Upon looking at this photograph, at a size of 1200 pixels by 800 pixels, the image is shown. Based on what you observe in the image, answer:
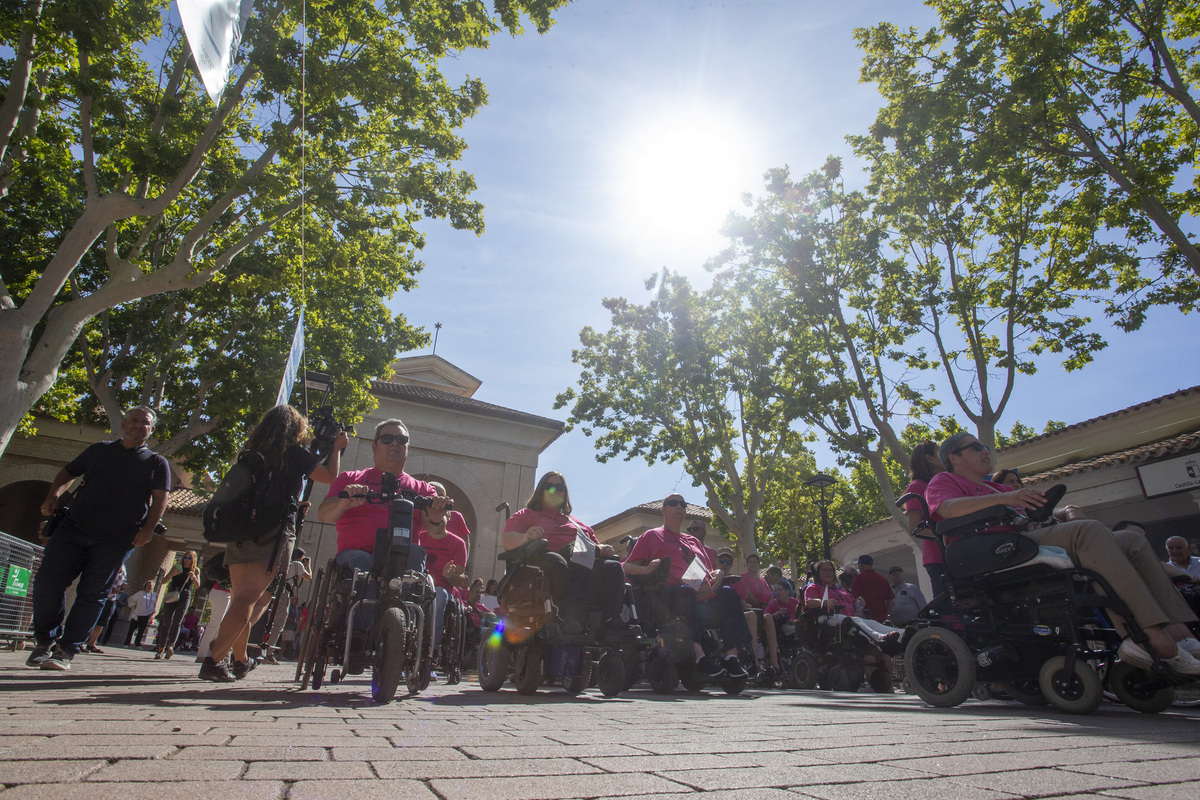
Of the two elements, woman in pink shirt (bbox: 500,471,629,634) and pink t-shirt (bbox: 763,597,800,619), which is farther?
pink t-shirt (bbox: 763,597,800,619)

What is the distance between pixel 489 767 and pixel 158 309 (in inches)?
767

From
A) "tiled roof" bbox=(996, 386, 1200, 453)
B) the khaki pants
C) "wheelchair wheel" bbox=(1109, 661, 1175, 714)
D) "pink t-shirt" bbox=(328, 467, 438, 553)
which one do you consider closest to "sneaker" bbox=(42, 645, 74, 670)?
"pink t-shirt" bbox=(328, 467, 438, 553)

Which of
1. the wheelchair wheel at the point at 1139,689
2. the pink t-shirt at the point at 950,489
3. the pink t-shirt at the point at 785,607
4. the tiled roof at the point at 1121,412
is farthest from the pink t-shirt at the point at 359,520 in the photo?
the tiled roof at the point at 1121,412

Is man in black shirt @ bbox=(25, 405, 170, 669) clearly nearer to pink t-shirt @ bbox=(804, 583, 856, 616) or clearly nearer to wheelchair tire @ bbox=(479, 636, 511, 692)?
wheelchair tire @ bbox=(479, 636, 511, 692)

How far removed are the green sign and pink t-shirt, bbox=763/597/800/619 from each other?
956cm

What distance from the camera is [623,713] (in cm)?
362

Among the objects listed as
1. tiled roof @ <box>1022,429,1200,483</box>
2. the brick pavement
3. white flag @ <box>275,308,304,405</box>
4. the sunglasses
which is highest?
tiled roof @ <box>1022,429,1200,483</box>

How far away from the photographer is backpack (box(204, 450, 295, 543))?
427 centimetres

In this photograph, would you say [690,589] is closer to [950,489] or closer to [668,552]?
[668,552]

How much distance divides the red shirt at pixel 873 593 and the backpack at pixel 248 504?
8429 millimetres

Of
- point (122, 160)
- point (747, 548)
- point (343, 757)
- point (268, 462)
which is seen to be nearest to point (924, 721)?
point (343, 757)

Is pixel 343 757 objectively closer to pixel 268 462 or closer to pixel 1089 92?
pixel 268 462

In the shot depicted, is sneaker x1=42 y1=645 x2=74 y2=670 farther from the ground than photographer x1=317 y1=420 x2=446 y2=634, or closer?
closer

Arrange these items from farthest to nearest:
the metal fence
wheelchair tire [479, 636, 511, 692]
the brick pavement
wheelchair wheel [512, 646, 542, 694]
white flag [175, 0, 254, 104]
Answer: the metal fence → wheelchair tire [479, 636, 511, 692] → wheelchair wheel [512, 646, 542, 694] → white flag [175, 0, 254, 104] → the brick pavement
